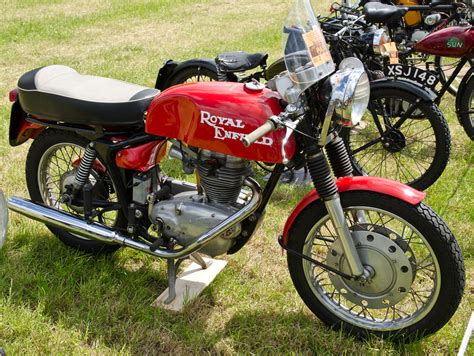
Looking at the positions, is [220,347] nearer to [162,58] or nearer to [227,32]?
[162,58]

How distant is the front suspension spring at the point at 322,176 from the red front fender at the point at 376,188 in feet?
0.34

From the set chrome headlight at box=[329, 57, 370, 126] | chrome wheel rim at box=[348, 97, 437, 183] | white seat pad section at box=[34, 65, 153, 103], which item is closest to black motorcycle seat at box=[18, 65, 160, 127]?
white seat pad section at box=[34, 65, 153, 103]

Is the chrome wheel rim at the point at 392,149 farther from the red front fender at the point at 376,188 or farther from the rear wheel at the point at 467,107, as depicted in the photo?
the red front fender at the point at 376,188

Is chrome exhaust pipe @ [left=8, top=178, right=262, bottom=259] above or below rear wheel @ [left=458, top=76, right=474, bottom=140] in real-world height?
above

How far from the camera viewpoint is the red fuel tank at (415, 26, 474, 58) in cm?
421

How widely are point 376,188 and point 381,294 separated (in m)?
0.52

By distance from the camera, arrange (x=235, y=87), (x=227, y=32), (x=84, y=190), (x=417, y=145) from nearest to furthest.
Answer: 1. (x=235, y=87)
2. (x=84, y=190)
3. (x=417, y=145)
4. (x=227, y=32)

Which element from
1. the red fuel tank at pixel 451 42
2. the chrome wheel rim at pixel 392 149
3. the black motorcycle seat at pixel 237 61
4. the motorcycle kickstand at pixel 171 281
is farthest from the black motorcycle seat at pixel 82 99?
the red fuel tank at pixel 451 42

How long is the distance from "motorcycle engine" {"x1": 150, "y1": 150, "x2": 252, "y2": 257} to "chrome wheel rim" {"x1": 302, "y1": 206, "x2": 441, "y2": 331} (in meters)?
0.41

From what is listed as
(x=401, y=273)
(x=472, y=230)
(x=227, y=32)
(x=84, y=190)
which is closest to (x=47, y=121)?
(x=84, y=190)

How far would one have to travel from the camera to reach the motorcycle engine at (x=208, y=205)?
2.71 m

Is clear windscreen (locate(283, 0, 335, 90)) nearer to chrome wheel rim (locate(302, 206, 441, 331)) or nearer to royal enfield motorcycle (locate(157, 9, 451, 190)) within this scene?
chrome wheel rim (locate(302, 206, 441, 331))

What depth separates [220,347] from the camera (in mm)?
2781

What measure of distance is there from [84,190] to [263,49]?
6106mm
